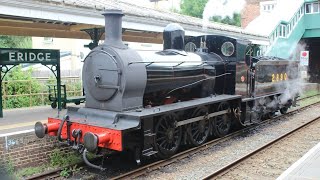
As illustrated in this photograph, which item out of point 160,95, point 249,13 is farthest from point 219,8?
point 249,13

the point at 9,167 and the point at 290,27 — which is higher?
the point at 290,27

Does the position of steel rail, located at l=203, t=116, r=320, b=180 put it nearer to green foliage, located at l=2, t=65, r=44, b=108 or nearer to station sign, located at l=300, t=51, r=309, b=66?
station sign, located at l=300, t=51, r=309, b=66

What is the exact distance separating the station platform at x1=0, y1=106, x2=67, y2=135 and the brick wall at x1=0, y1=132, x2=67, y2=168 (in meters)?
0.37

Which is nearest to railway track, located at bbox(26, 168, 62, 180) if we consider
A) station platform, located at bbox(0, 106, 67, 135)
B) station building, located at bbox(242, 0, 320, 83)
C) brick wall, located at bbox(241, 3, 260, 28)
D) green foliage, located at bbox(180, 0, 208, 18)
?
station platform, located at bbox(0, 106, 67, 135)

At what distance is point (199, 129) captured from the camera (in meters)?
8.17

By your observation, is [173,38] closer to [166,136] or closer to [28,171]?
[166,136]

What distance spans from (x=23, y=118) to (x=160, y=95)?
11.4 feet

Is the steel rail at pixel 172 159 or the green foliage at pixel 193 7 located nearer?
the steel rail at pixel 172 159

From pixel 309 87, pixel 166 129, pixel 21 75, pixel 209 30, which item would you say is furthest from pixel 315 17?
pixel 166 129

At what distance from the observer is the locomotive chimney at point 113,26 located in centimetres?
634

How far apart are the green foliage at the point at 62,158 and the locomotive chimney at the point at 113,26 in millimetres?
2468

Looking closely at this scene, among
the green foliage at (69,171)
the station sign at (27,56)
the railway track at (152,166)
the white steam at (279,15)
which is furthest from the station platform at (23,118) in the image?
the white steam at (279,15)

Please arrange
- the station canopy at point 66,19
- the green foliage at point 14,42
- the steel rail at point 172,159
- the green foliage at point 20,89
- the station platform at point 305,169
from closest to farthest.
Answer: the station platform at point 305,169 → the steel rail at point 172,159 → the station canopy at point 66,19 → the green foliage at point 20,89 → the green foliage at point 14,42

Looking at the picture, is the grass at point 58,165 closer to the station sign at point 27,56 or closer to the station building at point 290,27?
the station sign at point 27,56
